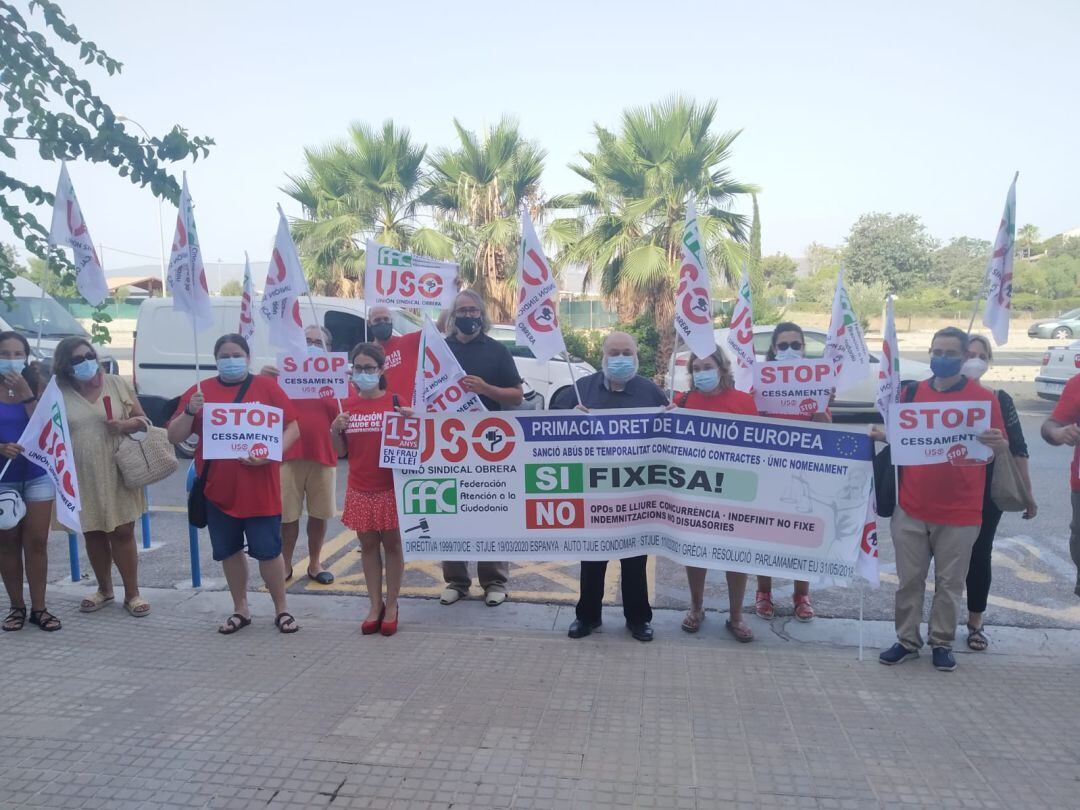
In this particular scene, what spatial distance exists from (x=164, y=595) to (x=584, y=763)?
364 cm

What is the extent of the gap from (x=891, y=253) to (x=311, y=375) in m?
52.9

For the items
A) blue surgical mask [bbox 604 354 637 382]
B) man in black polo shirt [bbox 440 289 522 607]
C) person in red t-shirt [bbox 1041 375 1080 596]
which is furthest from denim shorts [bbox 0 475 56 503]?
person in red t-shirt [bbox 1041 375 1080 596]

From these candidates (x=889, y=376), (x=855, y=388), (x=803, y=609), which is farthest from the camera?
(x=855, y=388)

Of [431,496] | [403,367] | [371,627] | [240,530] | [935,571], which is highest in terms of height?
[403,367]

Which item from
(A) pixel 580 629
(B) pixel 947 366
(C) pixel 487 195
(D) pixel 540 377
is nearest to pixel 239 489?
(A) pixel 580 629

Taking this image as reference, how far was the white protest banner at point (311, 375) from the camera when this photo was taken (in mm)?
6090

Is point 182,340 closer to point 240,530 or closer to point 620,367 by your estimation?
point 240,530

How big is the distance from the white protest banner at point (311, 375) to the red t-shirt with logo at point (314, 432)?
71 millimetres

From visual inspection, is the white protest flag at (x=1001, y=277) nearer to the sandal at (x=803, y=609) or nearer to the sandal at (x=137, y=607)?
the sandal at (x=803, y=609)

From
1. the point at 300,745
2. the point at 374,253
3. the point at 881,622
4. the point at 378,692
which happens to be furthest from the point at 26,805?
the point at 881,622

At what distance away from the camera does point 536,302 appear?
5070mm

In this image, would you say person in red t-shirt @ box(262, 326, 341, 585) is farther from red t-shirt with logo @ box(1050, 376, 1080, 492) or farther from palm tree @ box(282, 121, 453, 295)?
palm tree @ box(282, 121, 453, 295)

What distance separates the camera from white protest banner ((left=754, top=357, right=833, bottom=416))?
17.4ft

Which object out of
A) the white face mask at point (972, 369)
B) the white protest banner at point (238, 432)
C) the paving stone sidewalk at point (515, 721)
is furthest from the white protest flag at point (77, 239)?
the white face mask at point (972, 369)
